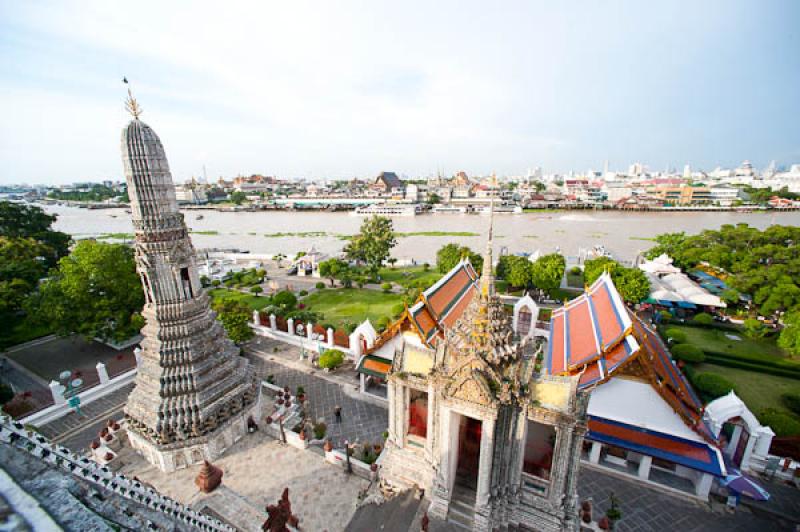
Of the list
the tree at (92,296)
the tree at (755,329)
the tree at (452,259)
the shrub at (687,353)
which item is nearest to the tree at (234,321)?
the tree at (92,296)

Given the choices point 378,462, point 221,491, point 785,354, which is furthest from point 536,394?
point 785,354

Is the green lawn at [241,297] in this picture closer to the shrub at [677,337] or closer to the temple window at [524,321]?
the temple window at [524,321]

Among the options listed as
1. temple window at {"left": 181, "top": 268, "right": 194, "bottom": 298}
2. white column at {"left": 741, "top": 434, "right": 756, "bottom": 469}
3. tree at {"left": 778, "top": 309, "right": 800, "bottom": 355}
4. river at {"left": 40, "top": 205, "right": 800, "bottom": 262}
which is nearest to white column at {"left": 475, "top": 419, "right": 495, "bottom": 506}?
white column at {"left": 741, "top": 434, "right": 756, "bottom": 469}

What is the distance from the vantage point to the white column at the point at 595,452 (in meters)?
11.6

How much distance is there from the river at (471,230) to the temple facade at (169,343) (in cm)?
3281

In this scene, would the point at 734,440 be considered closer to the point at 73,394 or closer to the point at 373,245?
the point at 73,394

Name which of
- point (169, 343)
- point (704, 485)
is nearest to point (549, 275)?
point (704, 485)

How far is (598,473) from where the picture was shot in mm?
11516

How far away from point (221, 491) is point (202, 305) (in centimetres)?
586

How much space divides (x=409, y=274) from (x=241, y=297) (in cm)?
1591

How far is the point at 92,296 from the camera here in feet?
57.0

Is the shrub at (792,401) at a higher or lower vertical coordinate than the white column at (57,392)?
lower

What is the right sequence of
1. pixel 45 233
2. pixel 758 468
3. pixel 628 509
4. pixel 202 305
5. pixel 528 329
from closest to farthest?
pixel 628 509 → pixel 758 468 → pixel 202 305 → pixel 528 329 → pixel 45 233

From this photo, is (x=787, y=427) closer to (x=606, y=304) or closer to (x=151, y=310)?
(x=606, y=304)
